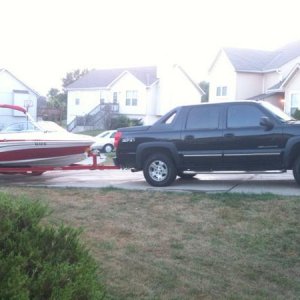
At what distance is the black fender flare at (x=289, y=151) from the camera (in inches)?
395

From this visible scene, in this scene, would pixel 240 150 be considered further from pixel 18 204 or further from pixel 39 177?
pixel 18 204

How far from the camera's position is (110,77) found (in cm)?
5634

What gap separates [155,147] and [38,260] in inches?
316

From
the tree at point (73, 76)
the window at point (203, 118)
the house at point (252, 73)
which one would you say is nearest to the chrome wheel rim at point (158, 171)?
the window at point (203, 118)

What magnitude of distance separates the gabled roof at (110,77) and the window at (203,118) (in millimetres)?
40351

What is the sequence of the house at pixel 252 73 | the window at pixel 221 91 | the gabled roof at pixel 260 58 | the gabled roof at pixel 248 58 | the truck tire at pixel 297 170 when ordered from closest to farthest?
the truck tire at pixel 297 170, the house at pixel 252 73, the gabled roof at pixel 260 58, the gabled roof at pixel 248 58, the window at pixel 221 91

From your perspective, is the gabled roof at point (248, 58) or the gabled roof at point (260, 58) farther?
the gabled roof at point (248, 58)

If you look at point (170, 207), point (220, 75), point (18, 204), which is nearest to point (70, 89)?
point (220, 75)

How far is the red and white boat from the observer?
12164 millimetres

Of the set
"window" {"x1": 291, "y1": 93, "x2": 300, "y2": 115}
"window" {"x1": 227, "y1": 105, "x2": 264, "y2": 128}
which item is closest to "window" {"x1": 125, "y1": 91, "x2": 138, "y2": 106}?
"window" {"x1": 291, "y1": 93, "x2": 300, "y2": 115}

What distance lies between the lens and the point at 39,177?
13273 millimetres

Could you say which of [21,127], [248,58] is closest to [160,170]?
[21,127]

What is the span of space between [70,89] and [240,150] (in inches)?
1917

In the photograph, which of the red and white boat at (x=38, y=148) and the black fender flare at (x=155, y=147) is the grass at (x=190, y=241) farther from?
the red and white boat at (x=38, y=148)
